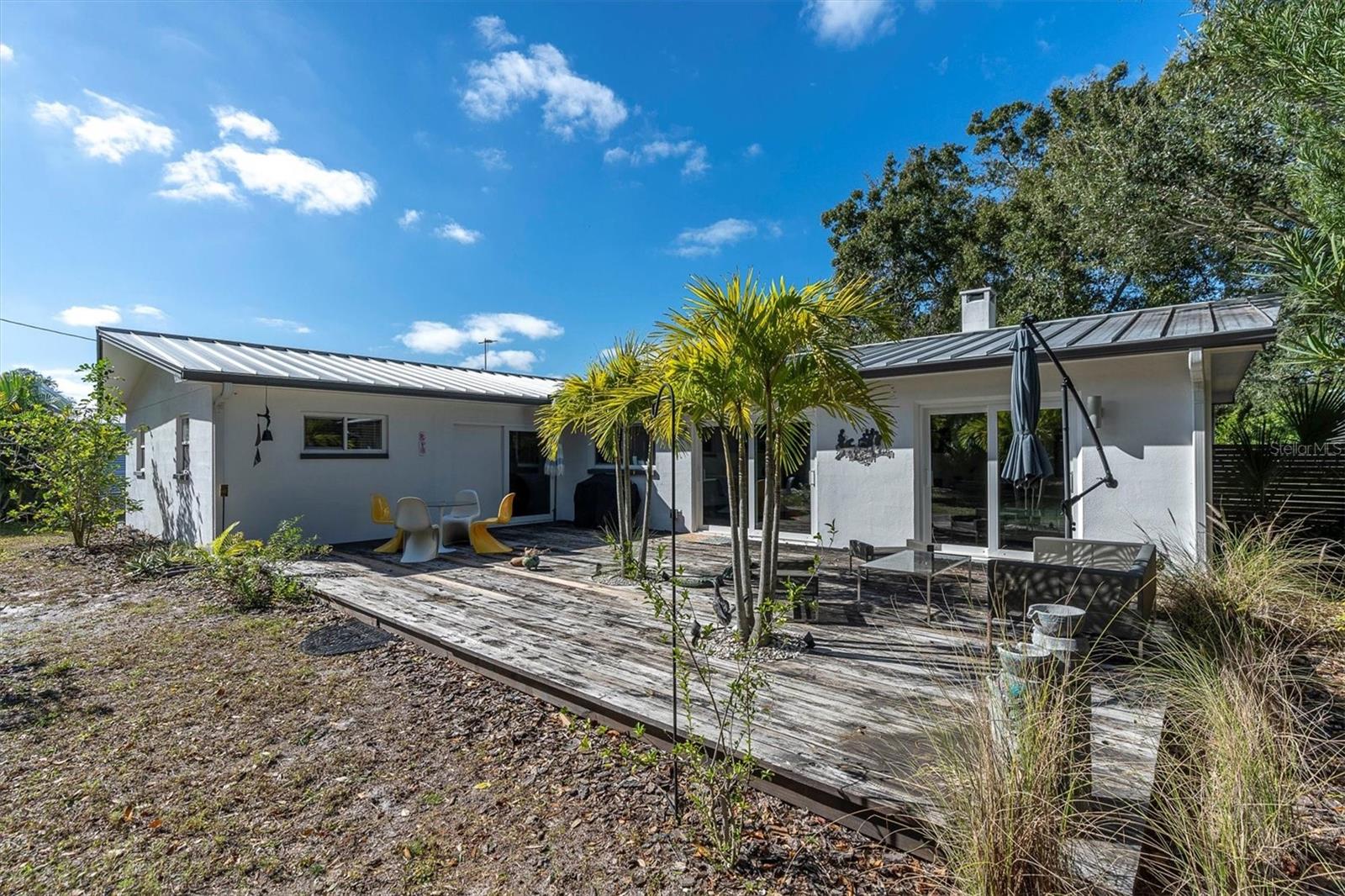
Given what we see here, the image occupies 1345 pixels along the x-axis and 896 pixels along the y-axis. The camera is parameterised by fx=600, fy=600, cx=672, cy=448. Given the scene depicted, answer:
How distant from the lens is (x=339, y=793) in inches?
107

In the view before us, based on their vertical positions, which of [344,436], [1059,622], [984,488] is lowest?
[1059,622]

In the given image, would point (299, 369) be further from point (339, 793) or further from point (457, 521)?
point (339, 793)

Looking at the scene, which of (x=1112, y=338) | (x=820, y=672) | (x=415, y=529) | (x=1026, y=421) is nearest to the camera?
(x=820, y=672)

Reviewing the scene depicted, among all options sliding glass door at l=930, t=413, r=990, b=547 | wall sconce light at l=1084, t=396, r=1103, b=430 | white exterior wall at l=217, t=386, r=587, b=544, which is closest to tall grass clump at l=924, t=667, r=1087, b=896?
wall sconce light at l=1084, t=396, r=1103, b=430

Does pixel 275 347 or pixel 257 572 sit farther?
pixel 275 347

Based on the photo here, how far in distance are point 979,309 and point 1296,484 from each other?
15.0 ft

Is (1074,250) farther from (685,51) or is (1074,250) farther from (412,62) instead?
(412,62)

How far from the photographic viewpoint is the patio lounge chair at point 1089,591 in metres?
3.98

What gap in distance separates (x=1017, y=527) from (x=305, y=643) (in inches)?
304

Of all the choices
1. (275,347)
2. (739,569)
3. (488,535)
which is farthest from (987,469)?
(275,347)

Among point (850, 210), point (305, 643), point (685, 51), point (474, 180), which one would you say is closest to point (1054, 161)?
point (850, 210)

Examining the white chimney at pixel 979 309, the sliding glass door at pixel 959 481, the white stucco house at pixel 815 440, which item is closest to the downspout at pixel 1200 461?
the white stucco house at pixel 815 440

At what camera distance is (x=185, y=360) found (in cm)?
848

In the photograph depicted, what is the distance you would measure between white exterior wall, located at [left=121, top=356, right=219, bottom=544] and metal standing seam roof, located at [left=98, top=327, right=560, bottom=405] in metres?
0.52
